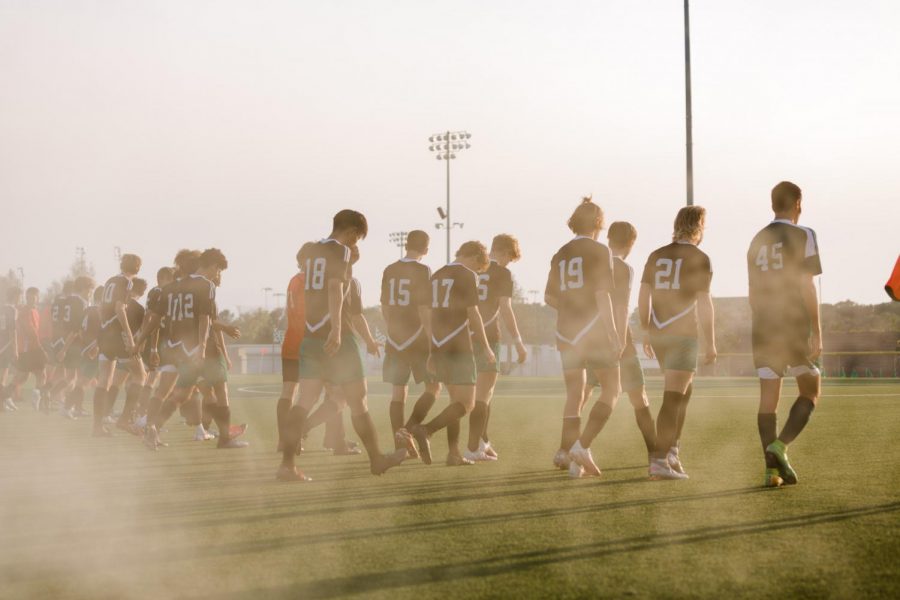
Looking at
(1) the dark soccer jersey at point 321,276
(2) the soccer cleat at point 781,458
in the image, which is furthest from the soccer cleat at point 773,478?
(1) the dark soccer jersey at point 321,276

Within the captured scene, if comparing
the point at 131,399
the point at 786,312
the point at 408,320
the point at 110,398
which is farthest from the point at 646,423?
the point at 110,398

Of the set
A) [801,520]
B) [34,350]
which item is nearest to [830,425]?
[801,520]

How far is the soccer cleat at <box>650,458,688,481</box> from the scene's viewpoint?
7281 mm

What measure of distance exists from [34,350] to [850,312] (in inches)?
3377

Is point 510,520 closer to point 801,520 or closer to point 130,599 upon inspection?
point 801,520

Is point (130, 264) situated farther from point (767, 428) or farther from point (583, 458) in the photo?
point (767, 428)

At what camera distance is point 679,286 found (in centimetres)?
750

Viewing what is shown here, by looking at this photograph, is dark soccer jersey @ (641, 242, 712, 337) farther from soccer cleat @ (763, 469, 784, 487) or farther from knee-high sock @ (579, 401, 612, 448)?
soccer cleat @ (763, 469, 784, 487)

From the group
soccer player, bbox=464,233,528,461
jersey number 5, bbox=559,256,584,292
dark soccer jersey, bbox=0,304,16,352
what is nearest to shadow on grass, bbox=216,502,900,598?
jersey number 5, bbox=559,256,584,292

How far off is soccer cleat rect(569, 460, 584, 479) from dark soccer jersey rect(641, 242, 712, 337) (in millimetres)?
1166

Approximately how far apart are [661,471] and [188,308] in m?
4.83

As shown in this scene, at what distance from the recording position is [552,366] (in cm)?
7850

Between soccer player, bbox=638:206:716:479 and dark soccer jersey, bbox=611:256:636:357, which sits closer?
soccer player, bbox=638:206:716:479

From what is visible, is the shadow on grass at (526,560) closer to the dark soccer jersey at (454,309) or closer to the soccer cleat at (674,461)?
the soccer cleat at (674,461)
